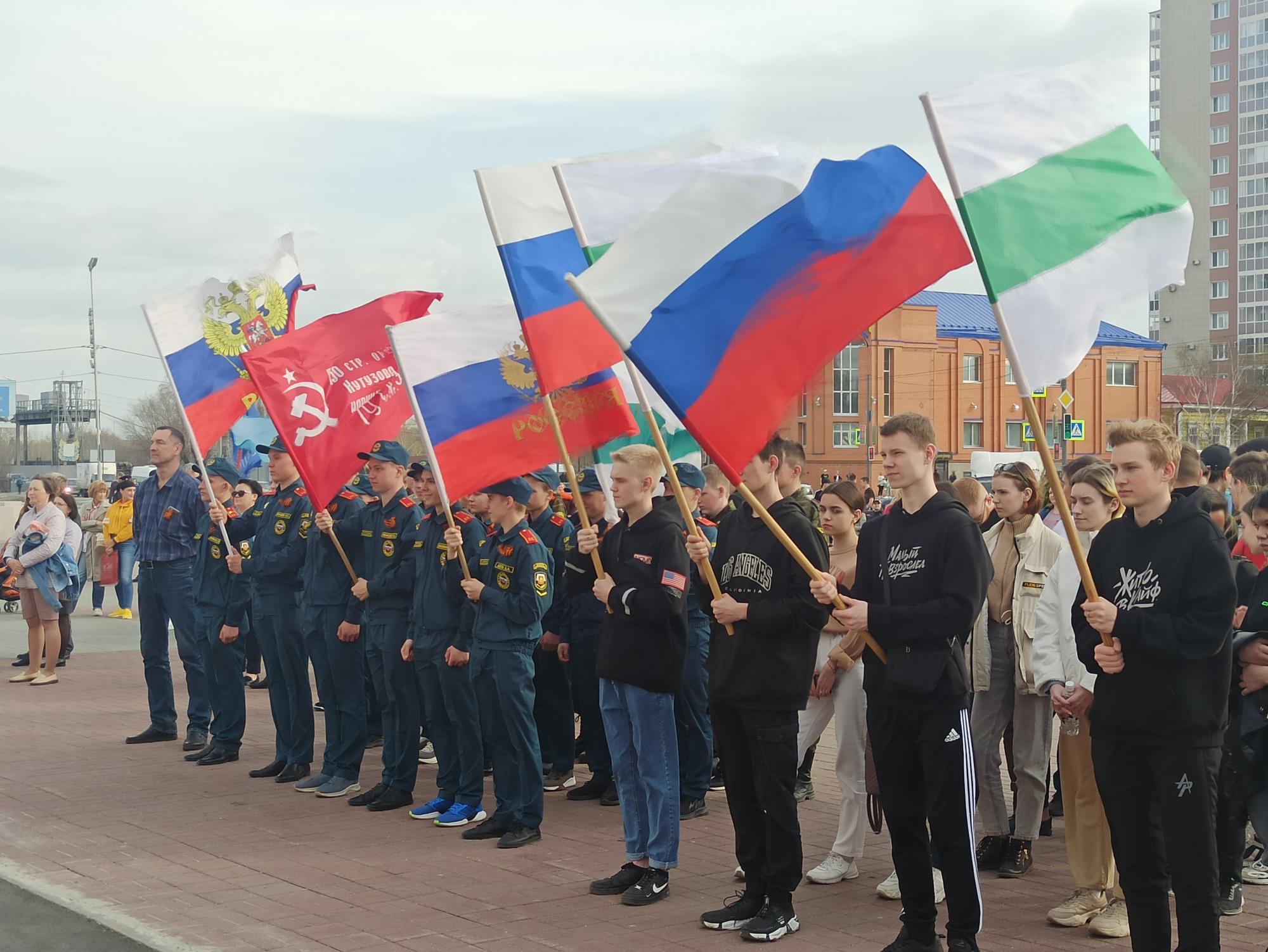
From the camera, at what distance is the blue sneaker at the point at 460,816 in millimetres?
8070

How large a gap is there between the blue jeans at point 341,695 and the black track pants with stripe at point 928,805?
179 inches

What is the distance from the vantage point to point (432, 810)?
27.1ft

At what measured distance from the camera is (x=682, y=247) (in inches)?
225

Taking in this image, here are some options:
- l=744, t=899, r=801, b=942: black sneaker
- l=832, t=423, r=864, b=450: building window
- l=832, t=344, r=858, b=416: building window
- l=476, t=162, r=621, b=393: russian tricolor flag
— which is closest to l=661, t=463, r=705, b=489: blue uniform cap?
l=476, t=162, r=621, b=393: russian tricolor flag

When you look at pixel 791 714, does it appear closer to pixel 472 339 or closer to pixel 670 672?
pixel 670 672

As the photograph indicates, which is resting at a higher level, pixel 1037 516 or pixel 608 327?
pixel 608 327

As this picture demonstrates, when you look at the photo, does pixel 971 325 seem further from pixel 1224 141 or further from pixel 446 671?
pixel 446 671

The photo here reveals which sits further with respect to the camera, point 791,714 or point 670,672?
point 670,672

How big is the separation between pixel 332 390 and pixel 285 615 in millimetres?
1658

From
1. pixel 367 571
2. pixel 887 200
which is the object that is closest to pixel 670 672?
pixel 887 200

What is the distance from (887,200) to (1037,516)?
2179 mm

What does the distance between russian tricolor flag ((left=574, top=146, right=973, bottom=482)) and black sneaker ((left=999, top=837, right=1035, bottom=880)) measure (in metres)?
2.73

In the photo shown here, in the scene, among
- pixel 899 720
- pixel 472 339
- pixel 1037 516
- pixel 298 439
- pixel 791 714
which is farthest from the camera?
pixel 298 439

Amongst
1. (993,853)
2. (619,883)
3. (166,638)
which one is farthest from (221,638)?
(993,853)
